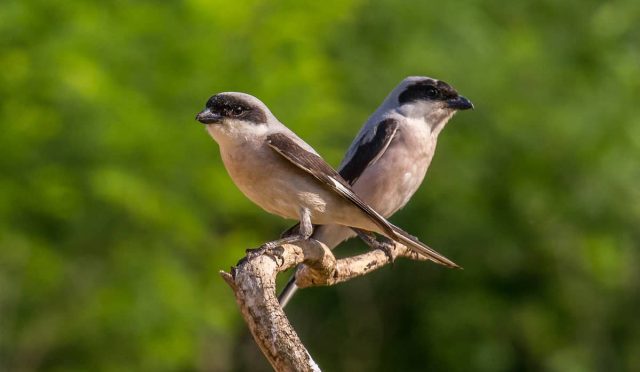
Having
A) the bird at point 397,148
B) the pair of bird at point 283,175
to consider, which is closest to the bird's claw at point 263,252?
the pair of bird at point 283,175

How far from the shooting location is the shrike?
704 cm

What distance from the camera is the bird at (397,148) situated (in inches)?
347

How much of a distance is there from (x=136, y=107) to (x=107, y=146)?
0.50m

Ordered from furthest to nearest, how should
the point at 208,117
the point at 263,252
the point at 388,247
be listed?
the point at 388,247, the point at 208,117, the point at 263,252

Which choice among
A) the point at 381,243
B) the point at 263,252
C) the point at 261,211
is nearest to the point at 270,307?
the point at 263,252

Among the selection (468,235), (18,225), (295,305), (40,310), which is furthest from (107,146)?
(295,305)

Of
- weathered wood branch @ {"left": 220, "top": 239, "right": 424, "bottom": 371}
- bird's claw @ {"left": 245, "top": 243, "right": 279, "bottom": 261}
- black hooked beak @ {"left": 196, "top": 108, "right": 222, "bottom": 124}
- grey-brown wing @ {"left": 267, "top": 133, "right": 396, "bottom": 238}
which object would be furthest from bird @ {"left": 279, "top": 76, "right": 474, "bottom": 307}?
bird's claw @ {"left": 245, "top": 243, "right": 279, "bottom": 261}

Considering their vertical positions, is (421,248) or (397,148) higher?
(421,248)

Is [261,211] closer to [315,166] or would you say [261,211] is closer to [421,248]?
[315,166]

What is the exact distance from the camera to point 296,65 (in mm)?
14125

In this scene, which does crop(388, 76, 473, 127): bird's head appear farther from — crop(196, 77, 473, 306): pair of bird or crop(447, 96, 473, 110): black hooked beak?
crop(196, 77, 473, 306): pair of bird

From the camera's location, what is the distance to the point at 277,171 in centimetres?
705

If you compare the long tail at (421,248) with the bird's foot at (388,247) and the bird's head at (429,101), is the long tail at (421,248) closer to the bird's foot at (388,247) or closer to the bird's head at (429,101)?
the bird's foot at (388,247)

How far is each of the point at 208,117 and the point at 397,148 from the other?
2.09m
